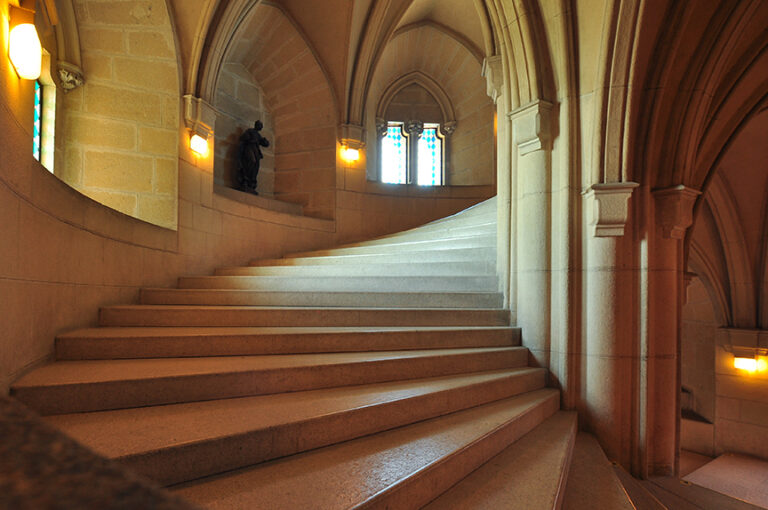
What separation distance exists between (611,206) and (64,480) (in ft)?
13.2

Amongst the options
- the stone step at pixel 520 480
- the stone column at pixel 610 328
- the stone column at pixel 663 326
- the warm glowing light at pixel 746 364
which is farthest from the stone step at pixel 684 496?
the warm glowing light at pixel 746 364

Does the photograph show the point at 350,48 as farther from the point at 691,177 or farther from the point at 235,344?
the point at 235,344

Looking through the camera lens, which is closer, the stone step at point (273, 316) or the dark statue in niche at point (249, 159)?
the stone step at point (273, 316)

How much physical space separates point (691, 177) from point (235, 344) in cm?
423

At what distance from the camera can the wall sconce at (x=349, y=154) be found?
846 centimetres

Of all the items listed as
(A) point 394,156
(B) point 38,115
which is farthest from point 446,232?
(A) point 394,156

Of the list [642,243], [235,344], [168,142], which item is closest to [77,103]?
[168,142]

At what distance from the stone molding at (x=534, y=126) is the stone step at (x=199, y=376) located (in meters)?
2.09

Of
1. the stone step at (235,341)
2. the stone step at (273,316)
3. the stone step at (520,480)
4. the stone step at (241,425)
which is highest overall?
the stone step at (273,316)

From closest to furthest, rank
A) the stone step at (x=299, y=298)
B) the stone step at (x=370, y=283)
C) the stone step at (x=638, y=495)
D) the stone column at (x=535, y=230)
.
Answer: the stone step at (x=638, y=495), the stone column at (x=535, y=230), the stone step at (x=299, y=298), the stone step at (x=370, y=283)

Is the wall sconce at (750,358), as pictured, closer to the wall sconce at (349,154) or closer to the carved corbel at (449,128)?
the carved corbel at (449,128)

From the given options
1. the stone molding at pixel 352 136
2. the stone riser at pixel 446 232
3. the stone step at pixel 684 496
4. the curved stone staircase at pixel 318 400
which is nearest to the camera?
the curved stone staircase at pixel 318 400

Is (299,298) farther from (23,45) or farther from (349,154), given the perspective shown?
(349,154)

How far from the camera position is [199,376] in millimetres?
2357
